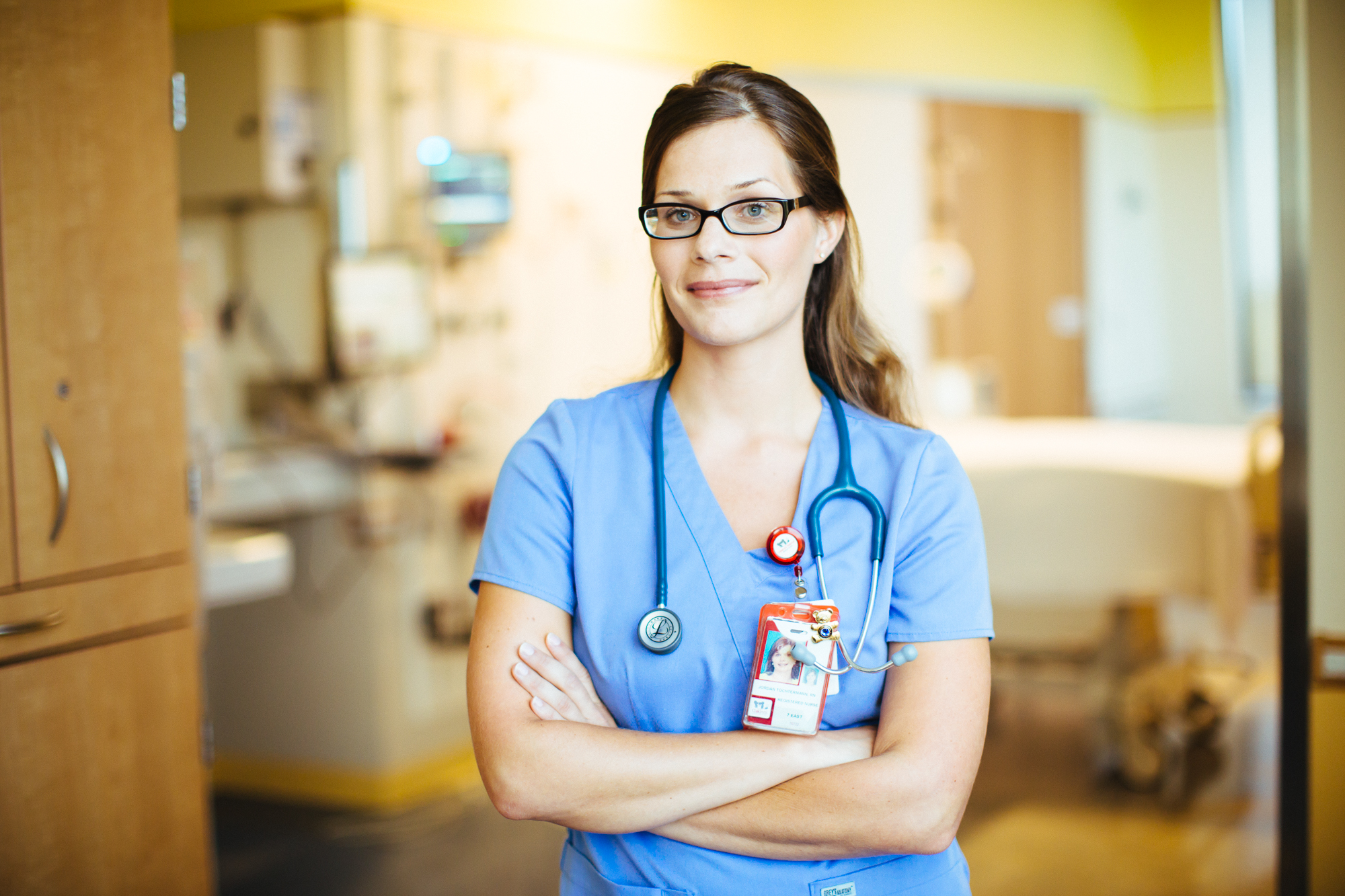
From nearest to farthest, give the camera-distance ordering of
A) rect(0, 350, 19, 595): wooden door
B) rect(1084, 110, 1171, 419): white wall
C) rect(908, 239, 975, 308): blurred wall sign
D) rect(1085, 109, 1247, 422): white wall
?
1. rect(0, 350, 19, 595): wooden door
2. rect(908, 239, 975, 308): blurred wall sign
3. rect(1084, 110, 1171, 419): white wall
4. rect(1085, 109, 1247, 422): white wall

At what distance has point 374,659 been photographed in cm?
327

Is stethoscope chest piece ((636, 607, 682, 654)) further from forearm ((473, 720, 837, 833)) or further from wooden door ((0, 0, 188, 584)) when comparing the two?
wooden door ((0, 0, 188, 584))

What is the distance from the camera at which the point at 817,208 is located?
1256 mm

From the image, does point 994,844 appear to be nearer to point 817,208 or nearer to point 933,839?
point 933,839

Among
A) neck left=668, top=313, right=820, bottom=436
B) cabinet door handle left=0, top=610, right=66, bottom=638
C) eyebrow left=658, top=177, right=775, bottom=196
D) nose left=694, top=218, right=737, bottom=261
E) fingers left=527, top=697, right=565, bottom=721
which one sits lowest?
fingers left=527, top=697, right=565, bottom=721

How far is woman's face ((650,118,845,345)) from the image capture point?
1.19 m

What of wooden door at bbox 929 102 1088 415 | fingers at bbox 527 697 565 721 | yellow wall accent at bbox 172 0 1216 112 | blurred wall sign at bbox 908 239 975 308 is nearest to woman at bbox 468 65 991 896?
fingers at bbox 527 697 565 721

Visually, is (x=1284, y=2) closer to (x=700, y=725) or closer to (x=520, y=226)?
(x=700, y=725)

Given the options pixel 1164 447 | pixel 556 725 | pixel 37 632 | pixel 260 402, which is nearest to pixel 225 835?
pixel 260 402

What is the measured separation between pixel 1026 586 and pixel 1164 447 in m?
0.63

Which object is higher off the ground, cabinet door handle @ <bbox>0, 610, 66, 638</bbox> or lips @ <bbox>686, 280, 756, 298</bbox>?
lips @ <bbox>686, 280, 756, 298</bbox>

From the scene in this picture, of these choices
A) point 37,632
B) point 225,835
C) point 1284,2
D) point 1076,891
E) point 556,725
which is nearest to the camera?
point 556,725

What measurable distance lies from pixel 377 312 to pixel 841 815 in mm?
2475

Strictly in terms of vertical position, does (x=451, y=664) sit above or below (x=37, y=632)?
below
